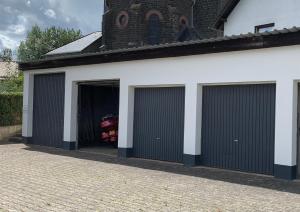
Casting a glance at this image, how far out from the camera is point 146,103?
46.1 ft

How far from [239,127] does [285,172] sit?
1.78 metres

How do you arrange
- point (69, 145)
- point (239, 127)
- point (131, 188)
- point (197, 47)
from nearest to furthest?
point (131, 188) → point (239, 127) → point (197, 47) → point (69, 145)

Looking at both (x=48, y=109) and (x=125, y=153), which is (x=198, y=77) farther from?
(x=48, y=109)

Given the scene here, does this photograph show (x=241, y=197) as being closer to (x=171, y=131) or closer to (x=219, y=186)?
(x=219, y=186)

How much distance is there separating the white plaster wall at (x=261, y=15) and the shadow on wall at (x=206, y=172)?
8283 millimetres

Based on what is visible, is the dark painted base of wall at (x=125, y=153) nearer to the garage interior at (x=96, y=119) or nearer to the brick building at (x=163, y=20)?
the garage interior at (x=96, y=119)

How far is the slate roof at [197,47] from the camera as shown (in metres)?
10.4

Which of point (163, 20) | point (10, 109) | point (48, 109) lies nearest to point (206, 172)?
point (48, 109)

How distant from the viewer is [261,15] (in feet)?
60.7

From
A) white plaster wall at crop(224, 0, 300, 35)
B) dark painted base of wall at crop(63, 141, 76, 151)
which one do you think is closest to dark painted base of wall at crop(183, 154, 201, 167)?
dark painted base of wall at crop(63, 141, 76, 151)

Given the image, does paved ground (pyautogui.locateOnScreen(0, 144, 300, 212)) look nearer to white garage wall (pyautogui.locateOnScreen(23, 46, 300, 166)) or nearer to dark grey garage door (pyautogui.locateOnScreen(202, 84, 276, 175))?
dark grey garage door (pyautogui.locateOnScreen(202, 84, 276, 175))

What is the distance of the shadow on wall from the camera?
32.1 feet

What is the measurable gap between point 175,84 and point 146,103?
1.48m

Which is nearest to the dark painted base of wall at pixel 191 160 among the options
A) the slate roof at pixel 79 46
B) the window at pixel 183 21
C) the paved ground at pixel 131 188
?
the paved ground at pixel 131 188
